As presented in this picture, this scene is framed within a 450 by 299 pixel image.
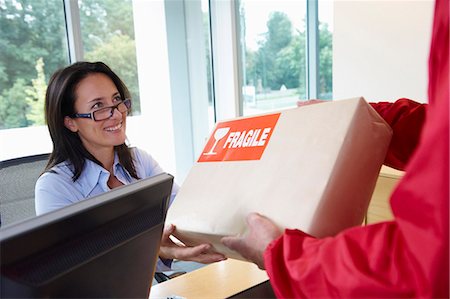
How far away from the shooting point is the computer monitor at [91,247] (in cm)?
47

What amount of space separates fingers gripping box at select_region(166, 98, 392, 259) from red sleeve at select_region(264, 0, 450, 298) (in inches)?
4.0

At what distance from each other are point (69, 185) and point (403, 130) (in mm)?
1154

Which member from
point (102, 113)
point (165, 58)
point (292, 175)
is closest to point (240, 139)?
point (292, 175)

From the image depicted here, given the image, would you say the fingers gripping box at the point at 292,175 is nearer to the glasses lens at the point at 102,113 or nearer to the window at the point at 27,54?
the glasses lens at the point at 102,113

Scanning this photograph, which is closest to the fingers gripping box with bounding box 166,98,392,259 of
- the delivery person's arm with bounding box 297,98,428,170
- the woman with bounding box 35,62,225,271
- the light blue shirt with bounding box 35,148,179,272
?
the delivery person's arm with bounding box 297,98,428,170

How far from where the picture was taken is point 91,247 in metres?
0.57

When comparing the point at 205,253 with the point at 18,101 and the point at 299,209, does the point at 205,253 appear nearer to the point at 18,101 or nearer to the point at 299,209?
the point at 299,209

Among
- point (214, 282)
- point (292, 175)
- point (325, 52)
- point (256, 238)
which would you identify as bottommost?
point (214, 282)

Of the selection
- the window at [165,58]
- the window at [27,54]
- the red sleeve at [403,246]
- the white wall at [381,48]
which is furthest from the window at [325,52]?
the red sleeve at [403,246]

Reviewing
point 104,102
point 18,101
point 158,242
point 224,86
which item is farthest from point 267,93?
point 158,242

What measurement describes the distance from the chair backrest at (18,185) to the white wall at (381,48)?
179 centimetres

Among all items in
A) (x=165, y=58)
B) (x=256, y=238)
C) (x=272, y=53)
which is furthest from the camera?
(x=272, y=53)

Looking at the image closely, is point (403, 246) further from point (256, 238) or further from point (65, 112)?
point (65, 112)

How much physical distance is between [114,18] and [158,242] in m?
2.47
